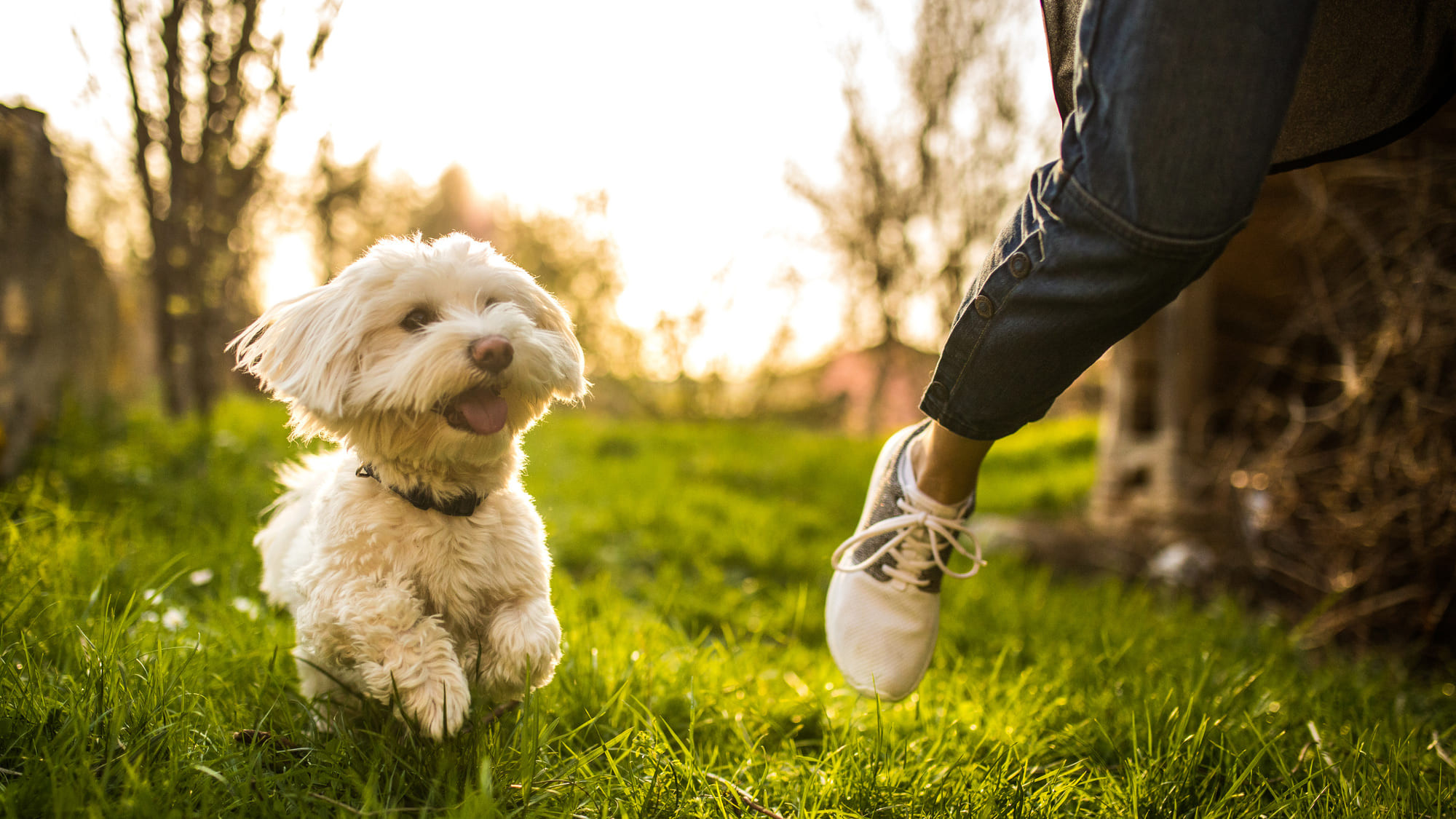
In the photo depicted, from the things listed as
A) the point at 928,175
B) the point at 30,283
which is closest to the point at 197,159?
the point at 30,283

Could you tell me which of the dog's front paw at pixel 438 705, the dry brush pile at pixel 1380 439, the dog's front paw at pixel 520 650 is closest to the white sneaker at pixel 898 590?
the dog's front paw at pixel 520 650

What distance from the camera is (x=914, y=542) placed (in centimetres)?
196

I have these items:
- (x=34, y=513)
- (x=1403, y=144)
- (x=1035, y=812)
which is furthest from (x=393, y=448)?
(x=1403, y=144)

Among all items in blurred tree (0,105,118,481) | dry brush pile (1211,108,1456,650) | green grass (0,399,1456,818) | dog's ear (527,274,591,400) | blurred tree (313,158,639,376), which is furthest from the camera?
blurred tree (313,158,639,376)

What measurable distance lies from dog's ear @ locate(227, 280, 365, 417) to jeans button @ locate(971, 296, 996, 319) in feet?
4.00

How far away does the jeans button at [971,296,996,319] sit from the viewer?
1562 mm

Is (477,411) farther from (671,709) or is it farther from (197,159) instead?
(197,159)

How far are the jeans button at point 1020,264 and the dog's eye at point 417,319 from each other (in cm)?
116

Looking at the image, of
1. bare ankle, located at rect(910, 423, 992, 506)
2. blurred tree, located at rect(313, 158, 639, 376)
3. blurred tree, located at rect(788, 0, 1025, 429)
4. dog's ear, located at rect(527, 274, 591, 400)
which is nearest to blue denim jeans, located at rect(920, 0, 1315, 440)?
bare ankle, located at rect(910, 423, 992, 506)

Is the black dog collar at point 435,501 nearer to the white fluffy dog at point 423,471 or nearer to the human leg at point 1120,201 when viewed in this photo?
the white fluffy dog at point 423,471

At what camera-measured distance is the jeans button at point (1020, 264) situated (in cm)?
151

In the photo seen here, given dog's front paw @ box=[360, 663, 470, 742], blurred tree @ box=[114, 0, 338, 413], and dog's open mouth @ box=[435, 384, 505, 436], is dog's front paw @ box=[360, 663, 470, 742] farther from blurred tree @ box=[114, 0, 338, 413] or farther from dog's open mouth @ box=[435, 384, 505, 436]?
blurred tree @ box=[114, 0, 338, 413]

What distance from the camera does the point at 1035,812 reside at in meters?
1.60

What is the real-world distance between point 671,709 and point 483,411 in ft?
3.44
